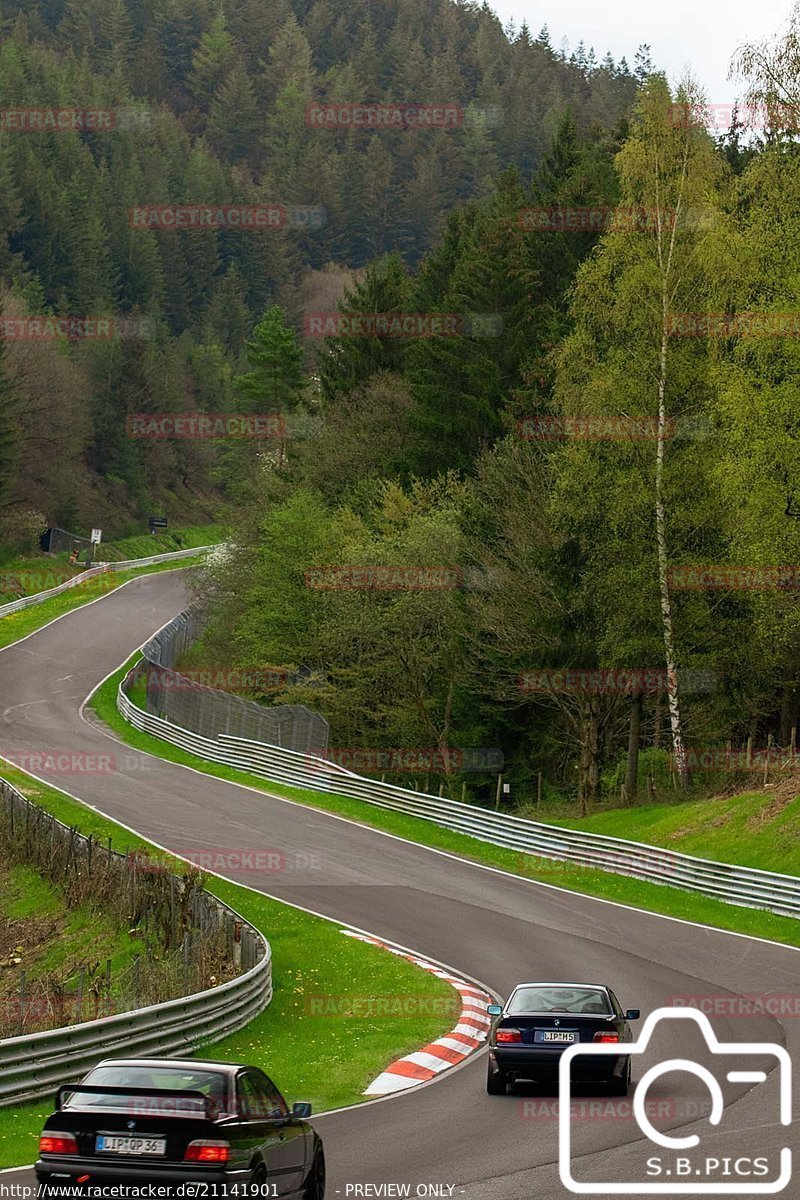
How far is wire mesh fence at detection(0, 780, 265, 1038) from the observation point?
895 inches

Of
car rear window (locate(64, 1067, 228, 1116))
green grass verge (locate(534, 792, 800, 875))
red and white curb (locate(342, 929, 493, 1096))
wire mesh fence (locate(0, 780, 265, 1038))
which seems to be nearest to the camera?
car rear window (locate(64, 1067, 228, 1116))

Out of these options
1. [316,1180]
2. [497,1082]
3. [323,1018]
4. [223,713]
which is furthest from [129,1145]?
[223,713]

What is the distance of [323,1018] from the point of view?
889 inches

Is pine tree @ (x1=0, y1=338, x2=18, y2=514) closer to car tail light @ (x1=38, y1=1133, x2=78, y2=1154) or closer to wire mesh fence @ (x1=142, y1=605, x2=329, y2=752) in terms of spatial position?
wire mesh fence @ (x1=142, y1=605, x2=329, y2=752)

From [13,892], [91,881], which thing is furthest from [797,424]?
[13,892]

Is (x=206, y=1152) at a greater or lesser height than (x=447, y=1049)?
greater

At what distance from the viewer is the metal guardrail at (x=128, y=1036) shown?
53.8 ft

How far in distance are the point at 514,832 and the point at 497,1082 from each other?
80.7ft

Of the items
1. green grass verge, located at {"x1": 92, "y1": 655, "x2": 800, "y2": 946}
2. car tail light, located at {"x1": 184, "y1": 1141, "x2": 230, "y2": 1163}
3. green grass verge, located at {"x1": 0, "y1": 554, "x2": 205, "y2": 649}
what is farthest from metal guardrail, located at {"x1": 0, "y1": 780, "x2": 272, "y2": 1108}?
green grass verge, located at {"x1": 0, "y1": 554, "x2": 205, "y2": 649}

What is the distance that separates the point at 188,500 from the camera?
14075 centimetres

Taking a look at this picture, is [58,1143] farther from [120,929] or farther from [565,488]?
[565,488]

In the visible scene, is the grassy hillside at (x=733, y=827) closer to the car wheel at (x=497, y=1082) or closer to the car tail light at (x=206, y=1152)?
the car wheel at (x=497, y=1082)

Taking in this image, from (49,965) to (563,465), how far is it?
19.5 metres

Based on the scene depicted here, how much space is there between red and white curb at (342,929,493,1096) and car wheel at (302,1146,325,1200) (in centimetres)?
493
